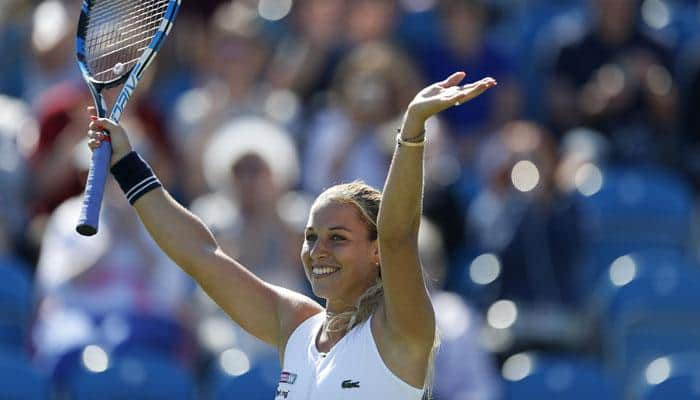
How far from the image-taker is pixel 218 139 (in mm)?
7852

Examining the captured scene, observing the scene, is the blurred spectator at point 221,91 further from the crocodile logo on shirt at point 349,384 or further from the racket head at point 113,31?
the crocodile logo on shirt at point 349,384

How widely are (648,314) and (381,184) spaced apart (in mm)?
1575

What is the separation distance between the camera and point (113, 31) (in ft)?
14.6

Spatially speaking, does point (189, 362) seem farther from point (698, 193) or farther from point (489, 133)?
point (698, 193)

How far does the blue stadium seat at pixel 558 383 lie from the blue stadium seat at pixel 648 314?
586 millimetres

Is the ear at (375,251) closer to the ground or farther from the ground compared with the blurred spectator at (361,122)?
closer to the ground

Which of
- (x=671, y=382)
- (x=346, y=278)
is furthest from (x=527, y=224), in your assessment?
(x=346, y=278)

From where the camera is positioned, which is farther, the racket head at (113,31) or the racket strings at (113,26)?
the racket strings at (113,26)

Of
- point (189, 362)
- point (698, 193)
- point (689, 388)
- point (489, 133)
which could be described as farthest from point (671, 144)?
point (189, 362)

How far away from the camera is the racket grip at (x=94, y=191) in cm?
→ 374

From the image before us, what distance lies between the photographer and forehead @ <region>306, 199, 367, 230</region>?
3842 mm

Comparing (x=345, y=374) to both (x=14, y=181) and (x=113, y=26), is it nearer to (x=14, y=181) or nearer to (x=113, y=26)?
(x=113, y=26)

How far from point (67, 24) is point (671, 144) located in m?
3.65

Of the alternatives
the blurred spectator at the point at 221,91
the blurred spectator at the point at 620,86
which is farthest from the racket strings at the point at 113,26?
the blurred spectator at the point at 620,86
